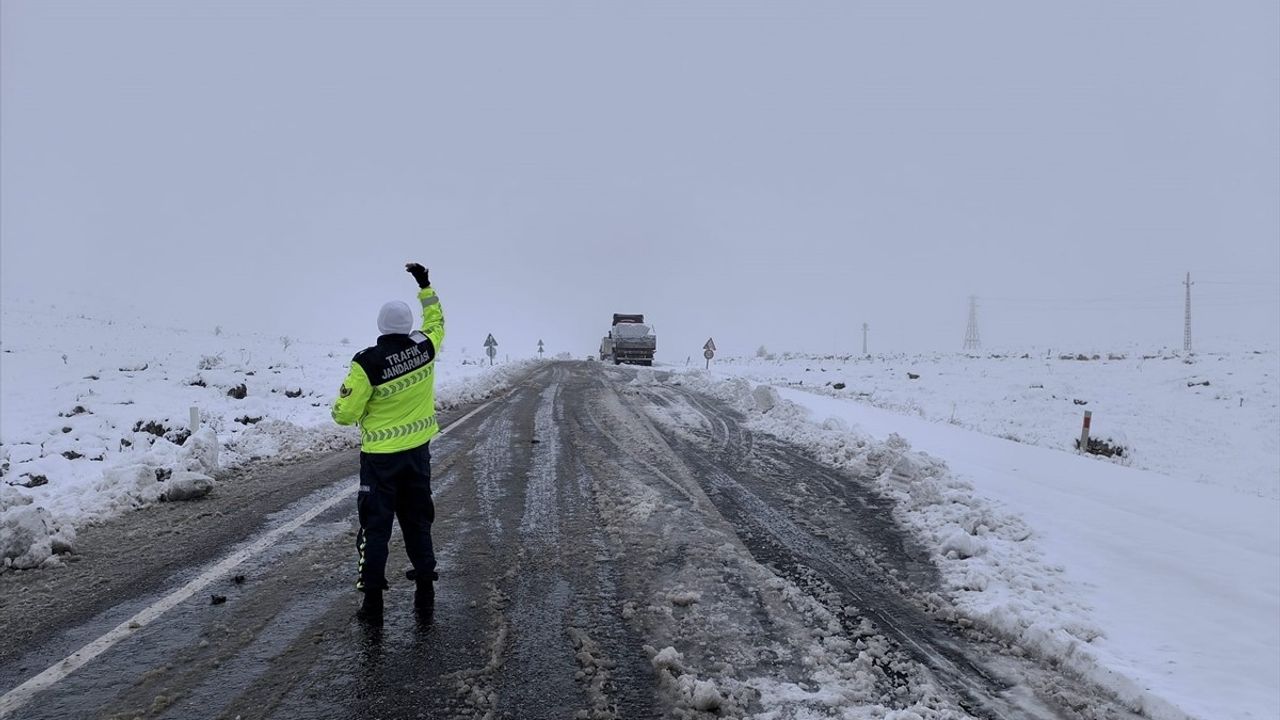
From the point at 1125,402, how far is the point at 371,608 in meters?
23.7

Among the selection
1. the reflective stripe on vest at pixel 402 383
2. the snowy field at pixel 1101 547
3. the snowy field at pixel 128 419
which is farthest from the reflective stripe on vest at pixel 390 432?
the snowy field at pixel 1101 547

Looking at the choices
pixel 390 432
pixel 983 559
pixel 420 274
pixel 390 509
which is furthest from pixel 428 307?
pixel 983 559

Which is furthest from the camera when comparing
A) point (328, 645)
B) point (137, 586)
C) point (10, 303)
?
point (10, 303)

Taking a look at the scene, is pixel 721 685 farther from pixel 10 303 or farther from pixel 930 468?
pixel 10 303

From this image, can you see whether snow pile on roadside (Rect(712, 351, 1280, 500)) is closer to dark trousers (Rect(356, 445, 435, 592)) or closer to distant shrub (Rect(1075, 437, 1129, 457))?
distant shrub (Rect(1075, 437, 1129, 457))

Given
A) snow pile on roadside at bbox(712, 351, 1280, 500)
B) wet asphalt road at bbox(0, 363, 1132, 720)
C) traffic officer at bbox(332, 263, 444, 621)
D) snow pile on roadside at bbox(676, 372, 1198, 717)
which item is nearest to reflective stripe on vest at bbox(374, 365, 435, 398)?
traffic officer at bbox(332, 263, 444, 621)

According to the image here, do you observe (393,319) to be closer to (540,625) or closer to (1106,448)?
Answer: (540,625)

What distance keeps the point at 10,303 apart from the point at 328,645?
40.5 meters

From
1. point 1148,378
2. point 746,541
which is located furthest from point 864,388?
point 746,541

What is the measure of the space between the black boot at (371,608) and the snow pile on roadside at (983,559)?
145 inches

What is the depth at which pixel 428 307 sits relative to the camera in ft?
15.6

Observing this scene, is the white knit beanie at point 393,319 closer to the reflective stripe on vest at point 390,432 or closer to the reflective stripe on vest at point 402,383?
the reflective stripe on vest at point 402,383

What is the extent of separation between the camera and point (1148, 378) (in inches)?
934

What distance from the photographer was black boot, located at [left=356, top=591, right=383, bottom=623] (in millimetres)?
4027
